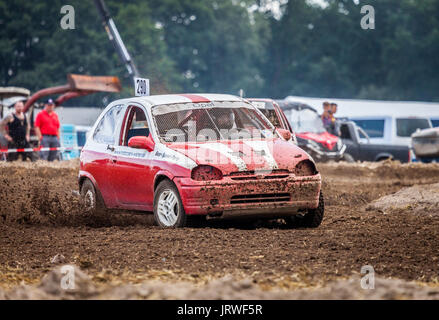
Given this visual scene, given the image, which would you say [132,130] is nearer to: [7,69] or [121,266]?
[121,266]

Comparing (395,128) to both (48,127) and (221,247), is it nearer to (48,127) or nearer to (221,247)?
(48,127)

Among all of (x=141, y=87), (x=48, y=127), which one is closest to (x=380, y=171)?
(x=48, y=127)

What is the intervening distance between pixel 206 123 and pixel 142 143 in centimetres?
82

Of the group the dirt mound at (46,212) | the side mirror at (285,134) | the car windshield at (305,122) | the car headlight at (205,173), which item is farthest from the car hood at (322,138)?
the car headlight at (205,173)

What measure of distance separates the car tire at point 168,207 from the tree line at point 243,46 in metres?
54.0

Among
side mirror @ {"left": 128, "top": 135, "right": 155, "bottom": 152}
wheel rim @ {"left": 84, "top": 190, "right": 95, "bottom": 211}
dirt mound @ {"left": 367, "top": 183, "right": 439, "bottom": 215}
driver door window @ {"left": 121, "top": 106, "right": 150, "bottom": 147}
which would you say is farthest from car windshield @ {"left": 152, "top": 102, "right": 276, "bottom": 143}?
dirt mound @ {"left": 367, "top": 183, "right": 439, "bottom": 215}

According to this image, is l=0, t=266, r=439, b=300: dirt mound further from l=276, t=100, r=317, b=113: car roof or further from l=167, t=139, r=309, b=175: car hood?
l=276, t=100, r=317, b=113: car roof

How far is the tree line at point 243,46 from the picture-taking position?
64.8 metres

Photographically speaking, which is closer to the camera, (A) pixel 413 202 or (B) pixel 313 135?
(A) pixel 413 202

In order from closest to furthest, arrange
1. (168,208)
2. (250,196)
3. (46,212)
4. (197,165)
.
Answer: (197,165), (250,196), (168,208), (46,212)

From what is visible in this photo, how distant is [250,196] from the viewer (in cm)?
934

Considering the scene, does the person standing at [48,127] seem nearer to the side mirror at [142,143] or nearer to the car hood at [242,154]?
the side mirror at [142,143]

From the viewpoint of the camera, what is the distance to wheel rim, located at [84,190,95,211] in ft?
36.8

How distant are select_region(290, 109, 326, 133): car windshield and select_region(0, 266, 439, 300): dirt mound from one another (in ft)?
69.4
